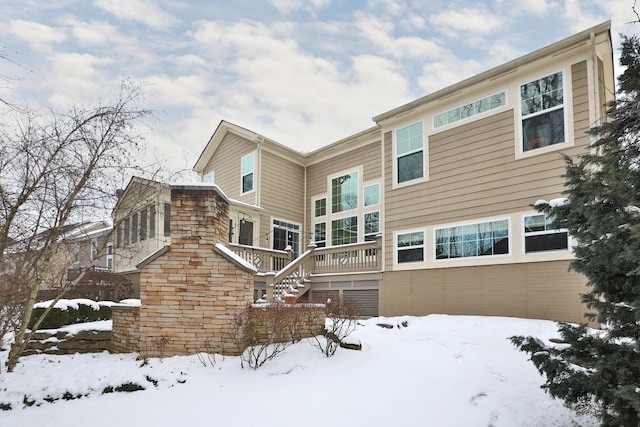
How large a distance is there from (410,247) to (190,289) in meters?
6.84

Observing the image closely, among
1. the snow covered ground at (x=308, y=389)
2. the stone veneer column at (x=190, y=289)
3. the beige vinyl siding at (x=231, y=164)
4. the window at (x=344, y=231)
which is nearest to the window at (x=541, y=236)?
the snow covered ground at (x=308, y=389)

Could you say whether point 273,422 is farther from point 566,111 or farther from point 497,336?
point 566,111

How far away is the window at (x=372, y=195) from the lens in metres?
14.8

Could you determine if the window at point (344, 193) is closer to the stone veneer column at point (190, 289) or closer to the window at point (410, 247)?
the window at point (410, 247)

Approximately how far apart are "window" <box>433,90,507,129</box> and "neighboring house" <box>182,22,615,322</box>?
30 millimetres

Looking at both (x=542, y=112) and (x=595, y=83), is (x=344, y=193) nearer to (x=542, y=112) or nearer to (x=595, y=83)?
(x=542, y=112)

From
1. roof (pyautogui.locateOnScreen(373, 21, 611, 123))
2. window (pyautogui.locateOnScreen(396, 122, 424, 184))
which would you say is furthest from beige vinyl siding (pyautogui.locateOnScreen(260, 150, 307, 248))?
window (pyautogui.locateOnScreen(396, 122, 424, 184))

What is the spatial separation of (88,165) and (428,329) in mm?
7470

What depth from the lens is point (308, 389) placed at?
5898 mm

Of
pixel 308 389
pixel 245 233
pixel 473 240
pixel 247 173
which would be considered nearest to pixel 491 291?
pixel 473 240

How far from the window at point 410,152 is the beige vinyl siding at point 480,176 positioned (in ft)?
1.10

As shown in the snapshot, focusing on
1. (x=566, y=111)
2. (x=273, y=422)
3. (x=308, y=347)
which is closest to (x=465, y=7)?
(x=566, y=111)

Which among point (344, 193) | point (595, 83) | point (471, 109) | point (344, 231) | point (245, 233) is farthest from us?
point (344, 193)

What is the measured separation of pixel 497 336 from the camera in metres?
8.29
